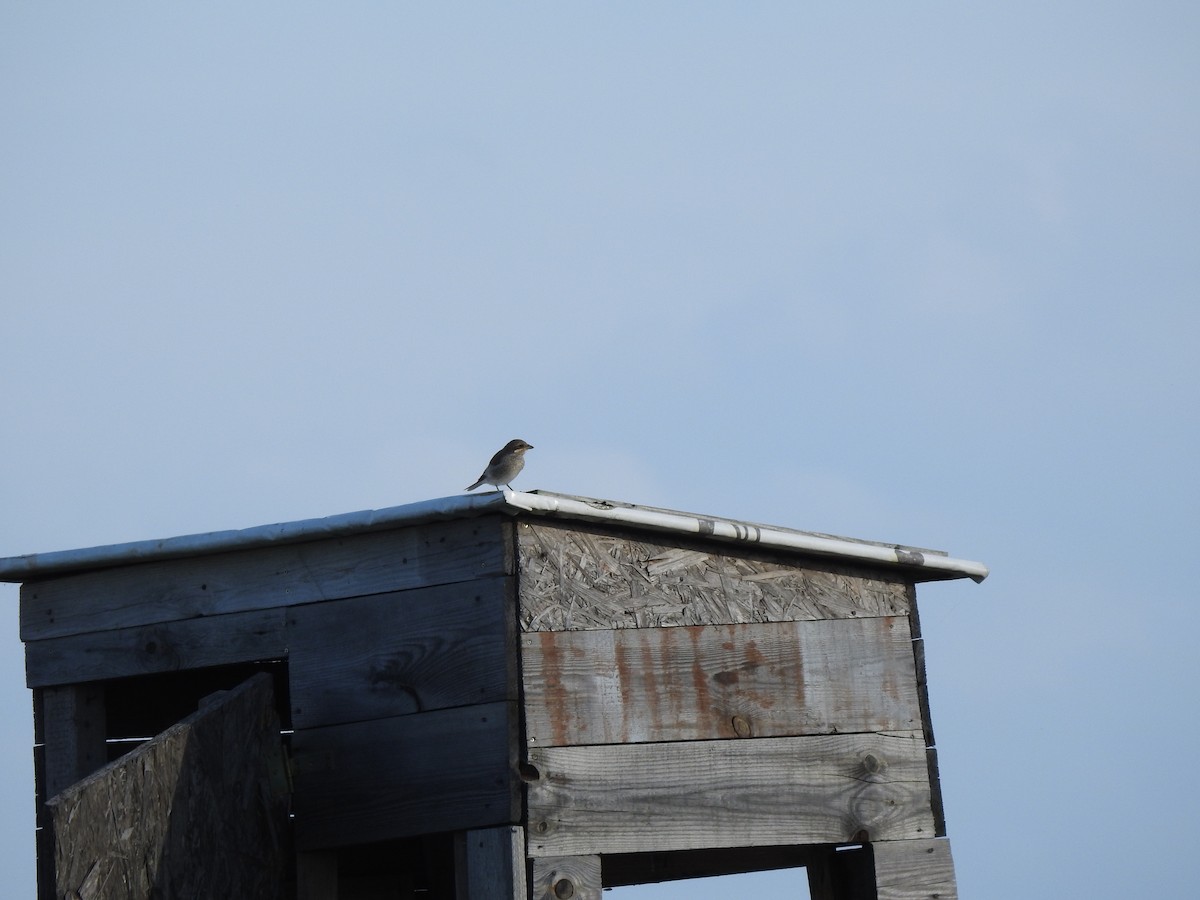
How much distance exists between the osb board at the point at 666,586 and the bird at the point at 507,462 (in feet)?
8.40

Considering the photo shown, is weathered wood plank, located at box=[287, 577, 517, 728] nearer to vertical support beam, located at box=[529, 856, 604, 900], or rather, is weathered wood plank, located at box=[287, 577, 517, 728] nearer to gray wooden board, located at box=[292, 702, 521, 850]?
gray wooden board, located at box=[292, 702, 521, 850]

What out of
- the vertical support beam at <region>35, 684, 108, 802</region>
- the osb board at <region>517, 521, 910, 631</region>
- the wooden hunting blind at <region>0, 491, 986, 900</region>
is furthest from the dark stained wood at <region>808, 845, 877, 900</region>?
the vertical support beam at <region>35, 684, 108, 802</region>

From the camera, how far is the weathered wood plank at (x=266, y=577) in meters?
6.23

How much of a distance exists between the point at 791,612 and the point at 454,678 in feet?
5.32

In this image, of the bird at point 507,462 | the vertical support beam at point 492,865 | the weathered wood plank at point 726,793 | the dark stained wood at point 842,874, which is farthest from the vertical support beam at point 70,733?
the dark stained wood at point 842,874

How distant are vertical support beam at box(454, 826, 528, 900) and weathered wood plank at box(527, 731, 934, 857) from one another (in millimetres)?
96

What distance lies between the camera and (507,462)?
9.13 meters

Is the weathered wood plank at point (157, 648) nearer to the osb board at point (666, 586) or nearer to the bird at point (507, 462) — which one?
the osb board at point (666, 586)

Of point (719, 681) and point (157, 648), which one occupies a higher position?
point (157, 648)

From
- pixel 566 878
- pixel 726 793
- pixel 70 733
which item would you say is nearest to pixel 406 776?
pixel 566 878

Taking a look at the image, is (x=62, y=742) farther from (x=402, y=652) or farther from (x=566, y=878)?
(x=566, y=878)

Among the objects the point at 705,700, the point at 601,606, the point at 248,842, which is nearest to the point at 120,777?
the point at 248,842

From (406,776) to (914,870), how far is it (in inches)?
94.3


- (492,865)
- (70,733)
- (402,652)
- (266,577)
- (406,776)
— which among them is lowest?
(492,865)
